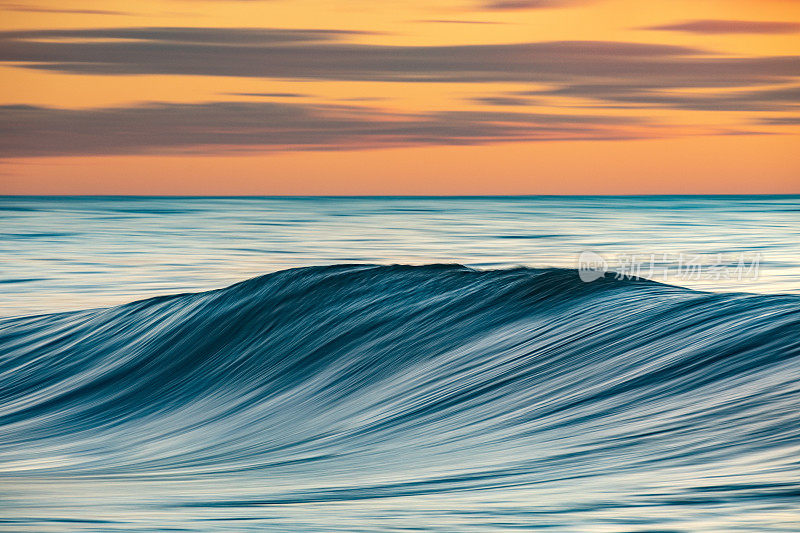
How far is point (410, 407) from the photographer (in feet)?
22.6

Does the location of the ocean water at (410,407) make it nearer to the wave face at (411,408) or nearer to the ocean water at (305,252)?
the wave face at (411,408)

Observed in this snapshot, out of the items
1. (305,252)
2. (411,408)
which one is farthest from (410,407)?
(305,252)

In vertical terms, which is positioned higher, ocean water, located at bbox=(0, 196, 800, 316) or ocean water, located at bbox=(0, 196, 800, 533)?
ocean water, located at bbox=(0, 196, 800, 316)

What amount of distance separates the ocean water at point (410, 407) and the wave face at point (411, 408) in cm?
Result: 2

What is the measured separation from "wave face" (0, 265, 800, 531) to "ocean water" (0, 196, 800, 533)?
0.02m

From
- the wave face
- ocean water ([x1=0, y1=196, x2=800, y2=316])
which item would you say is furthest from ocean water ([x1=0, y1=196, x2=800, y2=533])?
ocean water ([x1=0, y1=196, x2=800, y2=316])

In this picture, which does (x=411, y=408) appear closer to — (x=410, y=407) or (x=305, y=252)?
(x=410, y=407)

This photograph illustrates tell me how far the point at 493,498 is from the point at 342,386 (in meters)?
3.98

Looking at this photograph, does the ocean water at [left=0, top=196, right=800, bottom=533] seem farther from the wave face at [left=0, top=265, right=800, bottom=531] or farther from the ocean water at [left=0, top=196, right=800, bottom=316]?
the ocean water at [left=0, top=196, right=800, bottom=316]

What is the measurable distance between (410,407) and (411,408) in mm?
40

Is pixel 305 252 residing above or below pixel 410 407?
above

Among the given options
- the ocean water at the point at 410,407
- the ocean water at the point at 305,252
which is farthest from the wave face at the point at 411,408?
the ocean water at the point at 305,252

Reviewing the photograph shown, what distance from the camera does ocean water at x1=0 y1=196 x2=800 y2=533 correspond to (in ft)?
12.8

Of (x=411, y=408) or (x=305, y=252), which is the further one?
(x=305, y=252)
